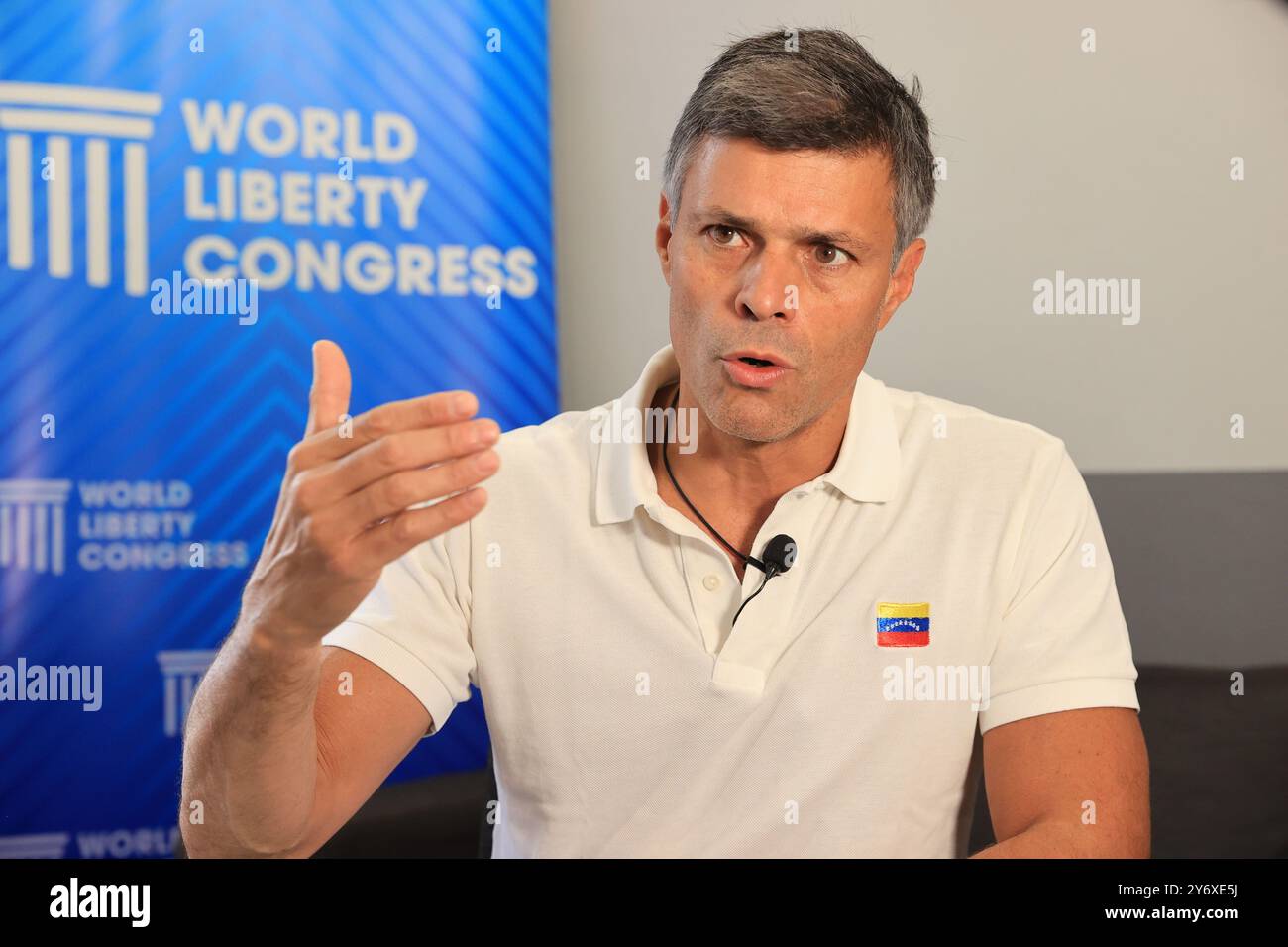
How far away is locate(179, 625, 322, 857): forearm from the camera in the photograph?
2.43ft

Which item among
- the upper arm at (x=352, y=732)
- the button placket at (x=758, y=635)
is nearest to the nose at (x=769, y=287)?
the button placket at (x=758, y=635)

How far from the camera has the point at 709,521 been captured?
96 centimetres

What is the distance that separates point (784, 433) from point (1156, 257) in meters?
0.55

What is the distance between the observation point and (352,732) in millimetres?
867

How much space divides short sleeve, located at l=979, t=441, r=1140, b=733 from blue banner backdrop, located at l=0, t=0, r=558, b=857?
56 centimetres

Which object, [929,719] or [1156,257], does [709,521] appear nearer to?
[929,719]

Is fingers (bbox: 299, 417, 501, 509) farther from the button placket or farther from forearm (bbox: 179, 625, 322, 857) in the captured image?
the button placket

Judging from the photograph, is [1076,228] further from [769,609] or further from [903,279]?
[769,609]

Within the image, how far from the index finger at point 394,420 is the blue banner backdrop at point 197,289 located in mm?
541

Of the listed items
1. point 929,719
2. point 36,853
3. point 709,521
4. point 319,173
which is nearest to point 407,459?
point 709,521

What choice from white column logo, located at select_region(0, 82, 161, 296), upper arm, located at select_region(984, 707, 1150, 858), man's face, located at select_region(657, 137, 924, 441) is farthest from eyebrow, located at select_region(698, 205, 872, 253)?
white column logo, located at select_region(0, 82, 161, 296)

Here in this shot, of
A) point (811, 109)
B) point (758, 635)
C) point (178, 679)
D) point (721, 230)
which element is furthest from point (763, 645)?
point (178, 679)

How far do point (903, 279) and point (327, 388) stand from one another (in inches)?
24.3

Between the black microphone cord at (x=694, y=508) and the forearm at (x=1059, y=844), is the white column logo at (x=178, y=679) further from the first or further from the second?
the forearm at (x=1059, y=844)
